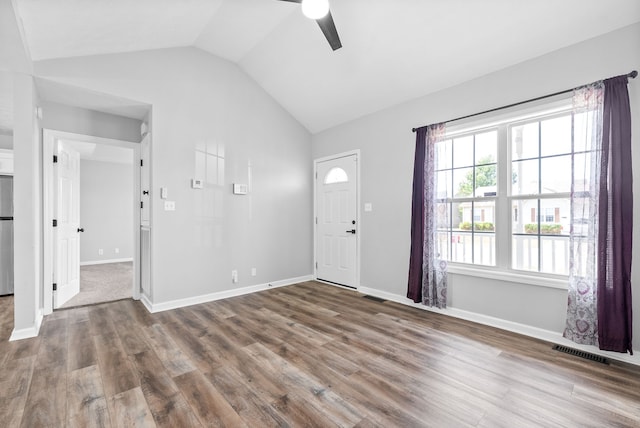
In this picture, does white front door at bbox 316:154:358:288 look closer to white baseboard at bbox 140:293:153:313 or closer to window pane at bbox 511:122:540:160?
window pane at bbox 511:122:540:160

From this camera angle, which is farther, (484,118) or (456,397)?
(484,118)

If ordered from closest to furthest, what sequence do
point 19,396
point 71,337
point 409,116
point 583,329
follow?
point 19,396 < point 583,329 < point 71,337 < point 409,116

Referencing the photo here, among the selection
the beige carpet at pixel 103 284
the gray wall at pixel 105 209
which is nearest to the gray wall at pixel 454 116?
the beige carpet at pixel 103 284

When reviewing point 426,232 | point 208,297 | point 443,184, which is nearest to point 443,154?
point 443,184

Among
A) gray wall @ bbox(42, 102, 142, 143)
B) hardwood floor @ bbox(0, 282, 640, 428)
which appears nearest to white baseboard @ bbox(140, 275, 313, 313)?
hardwood floor @ bbox(0, 282, 640, 428)

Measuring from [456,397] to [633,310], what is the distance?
1.75m

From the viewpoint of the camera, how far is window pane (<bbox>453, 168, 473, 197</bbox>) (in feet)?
11.2

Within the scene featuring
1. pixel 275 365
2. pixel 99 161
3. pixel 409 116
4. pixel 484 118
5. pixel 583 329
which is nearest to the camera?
pixel 275 365

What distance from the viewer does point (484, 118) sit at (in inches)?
124

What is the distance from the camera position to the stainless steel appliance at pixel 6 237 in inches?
166

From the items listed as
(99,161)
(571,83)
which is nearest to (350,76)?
(571,83)

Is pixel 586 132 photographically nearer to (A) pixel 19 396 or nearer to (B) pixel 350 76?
(B) pixel 350 76

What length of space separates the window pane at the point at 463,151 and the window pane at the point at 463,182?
8cm

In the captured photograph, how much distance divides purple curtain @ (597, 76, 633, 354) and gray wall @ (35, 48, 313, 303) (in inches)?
153
